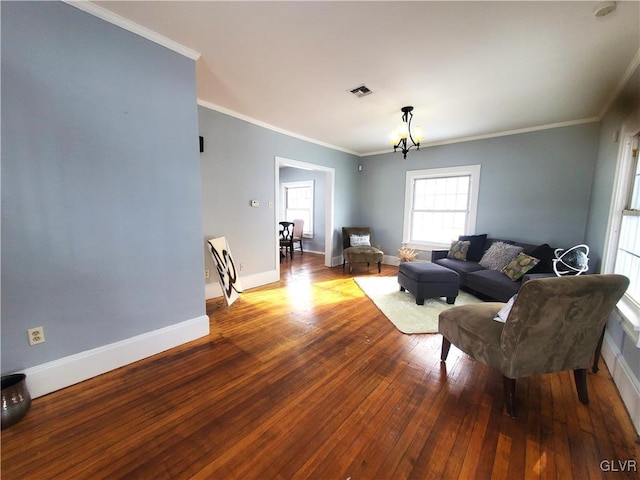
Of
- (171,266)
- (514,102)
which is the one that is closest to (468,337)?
(171,266)

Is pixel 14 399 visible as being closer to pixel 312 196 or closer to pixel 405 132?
pixel 405 132

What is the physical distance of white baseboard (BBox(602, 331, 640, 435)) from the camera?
57.6 inches

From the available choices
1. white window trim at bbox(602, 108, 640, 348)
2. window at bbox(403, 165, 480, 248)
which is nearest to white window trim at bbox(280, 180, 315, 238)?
window at bbox(403, 165, 480, 248)

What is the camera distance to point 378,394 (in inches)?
67.0

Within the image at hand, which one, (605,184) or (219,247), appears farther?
(219,247)

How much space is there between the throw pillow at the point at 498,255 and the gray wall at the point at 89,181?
13.1 ft

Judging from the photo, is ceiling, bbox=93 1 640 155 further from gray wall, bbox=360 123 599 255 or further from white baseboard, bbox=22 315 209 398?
white baseboard, bbox=22 315 209 398

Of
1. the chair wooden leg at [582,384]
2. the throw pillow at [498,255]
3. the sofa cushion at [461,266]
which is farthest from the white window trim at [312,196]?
the chair wooden leg at [582,384]

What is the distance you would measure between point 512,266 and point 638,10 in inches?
98.8

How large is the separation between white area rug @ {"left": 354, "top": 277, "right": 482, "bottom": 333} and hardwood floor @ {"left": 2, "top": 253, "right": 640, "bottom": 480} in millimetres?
405

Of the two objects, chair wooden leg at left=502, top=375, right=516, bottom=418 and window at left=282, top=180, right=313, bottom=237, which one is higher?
window at left=282, top=180, right=313, bottom=237

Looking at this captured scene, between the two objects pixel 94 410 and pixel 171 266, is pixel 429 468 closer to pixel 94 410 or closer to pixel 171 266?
pixel 94 410

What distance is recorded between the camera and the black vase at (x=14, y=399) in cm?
140

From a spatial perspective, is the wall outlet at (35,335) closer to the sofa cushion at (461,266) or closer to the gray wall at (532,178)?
the sofa cushion at (461,266)
